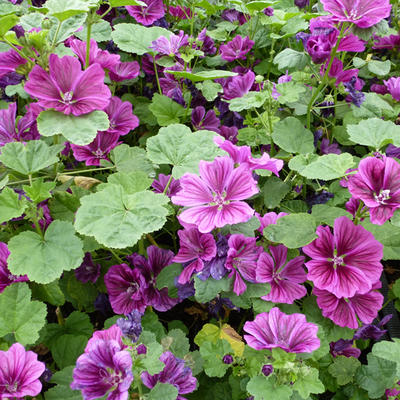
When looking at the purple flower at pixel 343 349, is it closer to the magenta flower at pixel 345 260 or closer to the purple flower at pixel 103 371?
the magenta flower at pixel 345 260

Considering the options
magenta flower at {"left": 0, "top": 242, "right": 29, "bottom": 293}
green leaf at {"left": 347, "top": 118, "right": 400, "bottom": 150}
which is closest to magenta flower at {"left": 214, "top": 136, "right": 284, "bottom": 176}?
green leaf at {"left": 347, "top": 118, "right": 400, "bottom": 150}

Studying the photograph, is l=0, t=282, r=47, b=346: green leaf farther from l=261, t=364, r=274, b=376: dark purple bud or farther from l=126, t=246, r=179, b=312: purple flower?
l=261, t=364, r=274, b=376: dark purple bud

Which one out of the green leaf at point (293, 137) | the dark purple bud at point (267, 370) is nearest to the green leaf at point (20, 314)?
the dark purple bud at point (267, 370)

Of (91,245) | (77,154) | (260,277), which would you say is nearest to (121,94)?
(77,154)

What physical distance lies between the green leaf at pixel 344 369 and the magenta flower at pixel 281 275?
231 mm

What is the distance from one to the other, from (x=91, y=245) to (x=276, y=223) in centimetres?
53

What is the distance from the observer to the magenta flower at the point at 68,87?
123 cm

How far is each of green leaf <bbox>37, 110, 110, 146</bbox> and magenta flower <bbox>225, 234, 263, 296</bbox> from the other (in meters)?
0.47

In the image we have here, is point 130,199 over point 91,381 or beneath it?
over

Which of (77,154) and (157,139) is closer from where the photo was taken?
(157,139)

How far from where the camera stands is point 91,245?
127 centimetres

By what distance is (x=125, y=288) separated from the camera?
138 cm

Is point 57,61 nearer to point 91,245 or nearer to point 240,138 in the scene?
point 91,245

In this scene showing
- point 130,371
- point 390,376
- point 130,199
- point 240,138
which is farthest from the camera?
point 240,138
